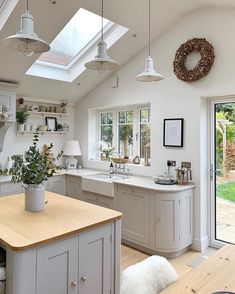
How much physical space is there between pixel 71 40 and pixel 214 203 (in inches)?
121

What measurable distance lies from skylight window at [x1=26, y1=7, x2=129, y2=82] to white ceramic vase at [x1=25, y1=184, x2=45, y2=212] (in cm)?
229

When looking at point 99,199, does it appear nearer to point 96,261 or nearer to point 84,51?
point 96,261

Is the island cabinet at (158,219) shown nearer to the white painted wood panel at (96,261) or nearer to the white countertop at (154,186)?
the white countertop at (154,186)

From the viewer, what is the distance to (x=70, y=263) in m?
1.60

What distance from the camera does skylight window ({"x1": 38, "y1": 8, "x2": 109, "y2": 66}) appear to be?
344 cm

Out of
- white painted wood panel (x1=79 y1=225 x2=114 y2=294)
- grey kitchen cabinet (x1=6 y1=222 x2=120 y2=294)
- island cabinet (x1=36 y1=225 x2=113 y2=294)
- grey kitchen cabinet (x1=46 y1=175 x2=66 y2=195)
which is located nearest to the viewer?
grey kitchen cabinet (x1=6 y1=222 x2=120 y2=294)

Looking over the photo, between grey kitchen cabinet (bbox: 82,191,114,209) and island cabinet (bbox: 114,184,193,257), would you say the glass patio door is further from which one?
grey kitchen cabinet (bbox: 82,191,114,209)

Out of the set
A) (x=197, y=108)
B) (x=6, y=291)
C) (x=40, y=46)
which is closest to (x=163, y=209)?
(x=197, y=108)

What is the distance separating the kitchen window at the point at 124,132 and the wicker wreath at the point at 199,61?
915 mm

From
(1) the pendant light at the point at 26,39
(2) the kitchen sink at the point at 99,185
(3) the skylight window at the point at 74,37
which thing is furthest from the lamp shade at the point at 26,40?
(2) the kitchen sink at the point at 99,185

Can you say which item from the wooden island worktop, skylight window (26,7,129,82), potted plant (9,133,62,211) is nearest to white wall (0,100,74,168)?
skylight window (26,7,129,82)

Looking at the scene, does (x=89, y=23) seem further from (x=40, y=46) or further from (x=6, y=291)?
(x=6, y=291)

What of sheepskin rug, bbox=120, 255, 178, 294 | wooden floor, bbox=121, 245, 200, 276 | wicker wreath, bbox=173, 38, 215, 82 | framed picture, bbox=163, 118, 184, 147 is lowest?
wooden floor, bbox=121, 245, 200, 276

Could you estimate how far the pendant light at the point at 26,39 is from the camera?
1571 millimetres
